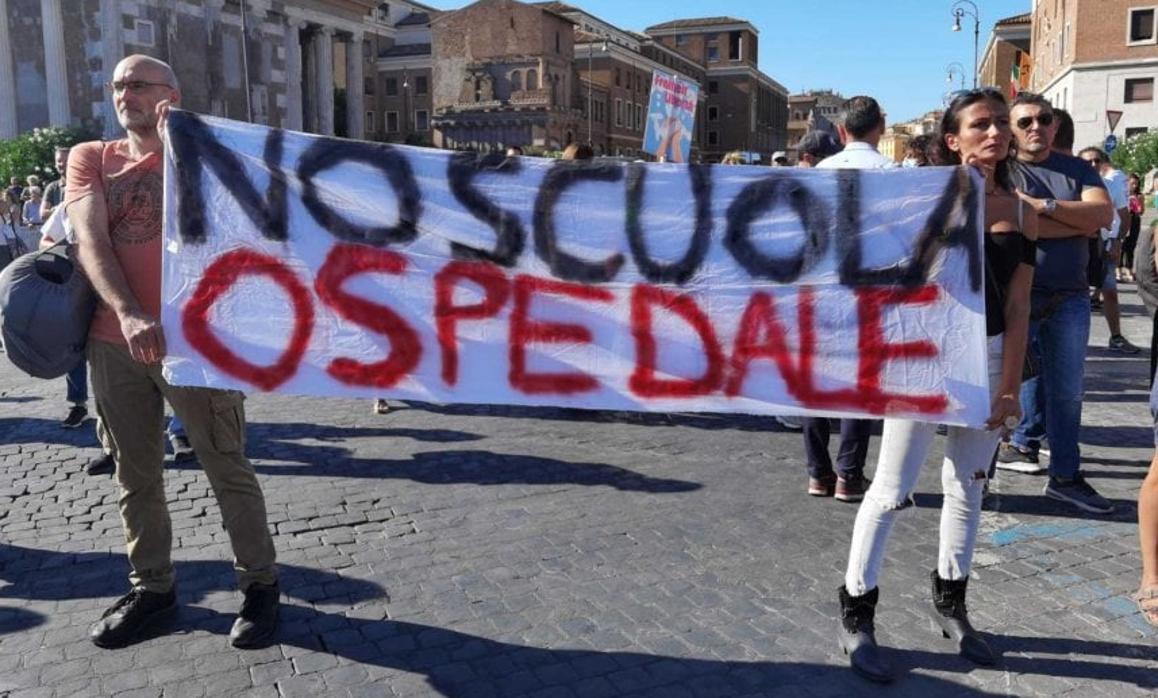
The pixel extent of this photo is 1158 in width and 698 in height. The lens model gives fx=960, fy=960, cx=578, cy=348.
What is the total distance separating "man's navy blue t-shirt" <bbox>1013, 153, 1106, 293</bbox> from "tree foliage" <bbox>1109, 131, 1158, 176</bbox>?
88.3 ft

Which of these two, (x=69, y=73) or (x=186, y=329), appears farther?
(x=69, y=73)

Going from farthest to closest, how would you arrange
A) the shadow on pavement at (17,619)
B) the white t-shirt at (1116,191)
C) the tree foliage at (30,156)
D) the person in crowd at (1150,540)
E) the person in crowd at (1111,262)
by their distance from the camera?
the tree foliage at (30,156), the white t-shirt at (1116,191), the person in crowd at (1111,262), the shadow on pavement at (17,619), the person in crowd at (1150,540)

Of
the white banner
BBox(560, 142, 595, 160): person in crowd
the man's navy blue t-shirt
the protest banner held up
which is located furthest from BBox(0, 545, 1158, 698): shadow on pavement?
the protest banner held up

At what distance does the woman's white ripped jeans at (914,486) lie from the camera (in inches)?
127

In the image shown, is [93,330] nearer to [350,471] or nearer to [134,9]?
[350,471]

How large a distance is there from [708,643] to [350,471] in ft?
9.69

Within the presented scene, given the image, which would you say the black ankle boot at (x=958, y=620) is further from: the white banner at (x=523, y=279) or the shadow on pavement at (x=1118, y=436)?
the shadow on pavement at (x=1118, y=436)

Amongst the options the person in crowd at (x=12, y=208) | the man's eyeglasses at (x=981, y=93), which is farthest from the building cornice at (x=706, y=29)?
the man's eyeglasses at (x=981, y=93)

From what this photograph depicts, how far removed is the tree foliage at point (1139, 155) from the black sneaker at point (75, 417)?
2920 cm

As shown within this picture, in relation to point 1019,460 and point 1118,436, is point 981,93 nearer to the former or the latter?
point 1019,460

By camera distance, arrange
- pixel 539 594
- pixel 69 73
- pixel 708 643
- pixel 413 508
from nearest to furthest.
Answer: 1. pixel 708 643
2. pixel 539 594
3. pixel 413 508
4. pixel 69 73

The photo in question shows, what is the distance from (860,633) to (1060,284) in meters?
2.64

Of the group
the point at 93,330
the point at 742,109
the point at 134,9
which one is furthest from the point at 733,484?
the point at 742,109

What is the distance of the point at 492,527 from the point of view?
4.71m
